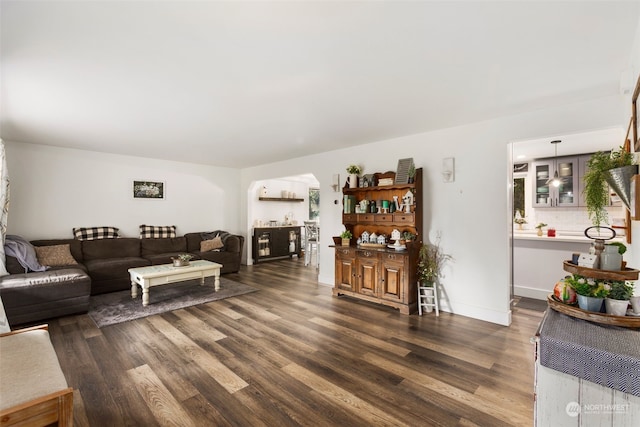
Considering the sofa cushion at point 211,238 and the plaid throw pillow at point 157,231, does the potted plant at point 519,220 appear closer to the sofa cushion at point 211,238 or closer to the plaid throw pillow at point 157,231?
the sofa cushion at point 211,238

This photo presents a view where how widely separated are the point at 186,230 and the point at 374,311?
4.80 metres

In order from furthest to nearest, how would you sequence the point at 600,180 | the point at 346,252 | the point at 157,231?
the point at 157,231 < the point at 346,252 < the point at 600,180

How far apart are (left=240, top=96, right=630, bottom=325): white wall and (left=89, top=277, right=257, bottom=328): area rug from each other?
3.15 meters

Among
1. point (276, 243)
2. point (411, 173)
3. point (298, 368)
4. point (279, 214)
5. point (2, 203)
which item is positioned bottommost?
point (298, 368)

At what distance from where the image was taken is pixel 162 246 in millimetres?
5957

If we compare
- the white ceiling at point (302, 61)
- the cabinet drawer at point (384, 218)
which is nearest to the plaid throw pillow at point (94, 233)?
the white ceiling at point (302, 61)

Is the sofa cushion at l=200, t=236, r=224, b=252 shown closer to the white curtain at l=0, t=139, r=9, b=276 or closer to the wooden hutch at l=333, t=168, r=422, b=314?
the white curtain at l=0, t=139, r=9, b=276

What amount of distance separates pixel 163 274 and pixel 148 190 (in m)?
2.70

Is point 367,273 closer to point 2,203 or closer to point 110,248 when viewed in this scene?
point 110,248

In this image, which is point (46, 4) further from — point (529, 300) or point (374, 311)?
point (529, 300)

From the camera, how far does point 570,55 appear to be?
208 centimetres

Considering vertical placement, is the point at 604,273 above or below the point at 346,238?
Answer: above

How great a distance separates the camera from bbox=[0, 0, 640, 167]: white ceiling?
1.65 metres

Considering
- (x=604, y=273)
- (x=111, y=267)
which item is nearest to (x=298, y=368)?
(x=604, y=273)
